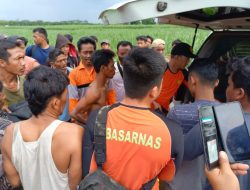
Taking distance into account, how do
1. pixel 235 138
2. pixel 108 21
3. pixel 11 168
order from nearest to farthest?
1. pixel 235 138
2. pixel 11 168
3. pixel 108 21

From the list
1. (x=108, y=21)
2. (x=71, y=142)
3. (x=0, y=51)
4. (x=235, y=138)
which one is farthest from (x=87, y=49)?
(x=235, y=138)

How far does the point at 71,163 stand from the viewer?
87.2 inches

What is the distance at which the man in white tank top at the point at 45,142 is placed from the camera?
2.18 meters

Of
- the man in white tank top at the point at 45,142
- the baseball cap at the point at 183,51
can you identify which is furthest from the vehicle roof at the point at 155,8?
the baseball cap at the point at 183,51

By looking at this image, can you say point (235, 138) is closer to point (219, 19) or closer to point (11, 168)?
point (11, 168)

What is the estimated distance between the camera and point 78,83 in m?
4.31

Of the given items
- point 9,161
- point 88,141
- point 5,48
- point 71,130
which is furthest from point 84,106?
point 88,141

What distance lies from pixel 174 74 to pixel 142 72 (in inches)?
109

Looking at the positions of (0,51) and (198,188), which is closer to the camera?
(198,188)

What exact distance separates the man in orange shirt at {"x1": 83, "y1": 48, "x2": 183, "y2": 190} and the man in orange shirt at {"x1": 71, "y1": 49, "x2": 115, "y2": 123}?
55.7 inches

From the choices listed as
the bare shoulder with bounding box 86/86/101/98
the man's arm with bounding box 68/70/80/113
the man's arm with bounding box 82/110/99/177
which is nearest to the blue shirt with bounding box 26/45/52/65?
the man's arm with bounding box 68/70/80/113

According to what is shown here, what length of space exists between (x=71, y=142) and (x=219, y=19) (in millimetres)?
2636

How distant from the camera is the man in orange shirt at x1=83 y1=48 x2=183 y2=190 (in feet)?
6.46

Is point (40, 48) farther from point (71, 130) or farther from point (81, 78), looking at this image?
point (71, 130)
